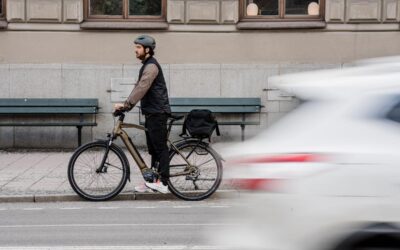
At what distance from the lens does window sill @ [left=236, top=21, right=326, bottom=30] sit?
14.7 meters

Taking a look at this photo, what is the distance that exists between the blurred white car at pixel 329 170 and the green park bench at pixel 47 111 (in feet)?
32.0

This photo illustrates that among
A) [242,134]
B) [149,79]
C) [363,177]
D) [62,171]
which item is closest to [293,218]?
[363,177]

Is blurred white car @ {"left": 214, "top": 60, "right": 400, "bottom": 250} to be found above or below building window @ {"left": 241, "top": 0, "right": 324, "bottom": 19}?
below

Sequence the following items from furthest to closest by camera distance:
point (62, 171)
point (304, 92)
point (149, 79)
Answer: point (62, 171)
point (149, 79)
point (304, 92)

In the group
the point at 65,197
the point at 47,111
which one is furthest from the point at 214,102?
the point at 65,197

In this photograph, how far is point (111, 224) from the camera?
8.34 m

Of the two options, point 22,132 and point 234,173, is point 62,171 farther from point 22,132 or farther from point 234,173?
point 234,173

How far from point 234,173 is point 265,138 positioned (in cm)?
32

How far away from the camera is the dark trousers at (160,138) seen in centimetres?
964

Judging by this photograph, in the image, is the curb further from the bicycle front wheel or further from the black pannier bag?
the black pannier bag

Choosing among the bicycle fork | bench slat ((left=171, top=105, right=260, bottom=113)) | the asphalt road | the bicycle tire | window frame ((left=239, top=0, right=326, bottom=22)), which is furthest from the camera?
window frame ((left=239, top=0, right=326, bottom=22))

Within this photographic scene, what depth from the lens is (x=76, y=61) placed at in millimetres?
14625

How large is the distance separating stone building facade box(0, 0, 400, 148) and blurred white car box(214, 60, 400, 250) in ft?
32.2

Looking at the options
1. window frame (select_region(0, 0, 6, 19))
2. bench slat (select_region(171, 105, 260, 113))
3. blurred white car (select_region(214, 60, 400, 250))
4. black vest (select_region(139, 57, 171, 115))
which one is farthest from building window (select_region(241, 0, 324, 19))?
blurred white car (select_region(214, 60, 400, 250))
